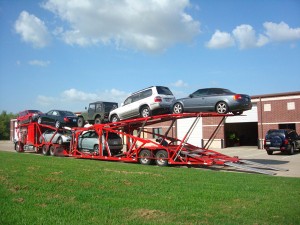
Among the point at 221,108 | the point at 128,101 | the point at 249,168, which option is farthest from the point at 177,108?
the point at 249,168

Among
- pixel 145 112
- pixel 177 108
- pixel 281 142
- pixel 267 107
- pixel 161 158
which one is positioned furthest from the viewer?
pixel 267 107

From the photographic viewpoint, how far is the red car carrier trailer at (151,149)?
602 inches

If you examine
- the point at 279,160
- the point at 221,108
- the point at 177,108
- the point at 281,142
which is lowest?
the point at 279,160

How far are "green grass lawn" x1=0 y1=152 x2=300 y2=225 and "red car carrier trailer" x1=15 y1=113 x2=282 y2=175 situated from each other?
4337 mm

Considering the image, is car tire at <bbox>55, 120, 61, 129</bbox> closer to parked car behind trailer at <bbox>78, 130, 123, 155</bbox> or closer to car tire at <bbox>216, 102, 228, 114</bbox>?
parked car behind trailer at <bbox>78, 130, 123, 155</bbox>

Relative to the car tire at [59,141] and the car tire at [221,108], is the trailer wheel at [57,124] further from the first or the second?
the car tire at [221,108]

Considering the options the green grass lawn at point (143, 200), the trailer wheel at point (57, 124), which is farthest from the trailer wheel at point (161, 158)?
the trailer wheel at point (57, 124)

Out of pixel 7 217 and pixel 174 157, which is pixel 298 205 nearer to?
pixel 7 217

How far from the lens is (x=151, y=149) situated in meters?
16.8

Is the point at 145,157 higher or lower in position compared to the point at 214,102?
lower

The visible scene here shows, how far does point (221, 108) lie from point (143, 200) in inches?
316

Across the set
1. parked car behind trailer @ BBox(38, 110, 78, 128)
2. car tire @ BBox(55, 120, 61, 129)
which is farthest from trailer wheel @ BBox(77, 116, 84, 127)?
car tire @ BBox(55, 120, 61, 129)

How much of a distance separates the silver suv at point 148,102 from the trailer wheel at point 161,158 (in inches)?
78.7

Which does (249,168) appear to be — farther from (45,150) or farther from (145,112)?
(45,150)
